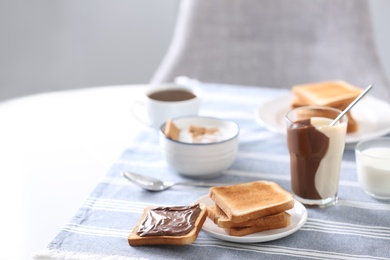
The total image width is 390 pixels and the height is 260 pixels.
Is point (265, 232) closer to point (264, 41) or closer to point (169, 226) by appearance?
point (169, 226)

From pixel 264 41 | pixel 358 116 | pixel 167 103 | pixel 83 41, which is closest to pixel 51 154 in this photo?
pixel 167 103

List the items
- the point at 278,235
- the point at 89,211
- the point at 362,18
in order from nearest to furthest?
1. the point at 278,235
2. the point at 89,211
3. the point at 362,18

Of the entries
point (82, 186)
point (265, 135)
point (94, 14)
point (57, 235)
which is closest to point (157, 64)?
point (94, 14)

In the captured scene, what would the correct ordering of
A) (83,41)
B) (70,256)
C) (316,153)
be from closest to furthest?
(70,256) < (316,153) < (83,41)

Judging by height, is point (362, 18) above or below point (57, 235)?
above

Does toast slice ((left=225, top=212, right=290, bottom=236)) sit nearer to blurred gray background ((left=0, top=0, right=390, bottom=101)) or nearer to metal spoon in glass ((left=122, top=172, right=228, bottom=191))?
metal spoon in glass ((left=122, top=172, right=228, bottom=191))

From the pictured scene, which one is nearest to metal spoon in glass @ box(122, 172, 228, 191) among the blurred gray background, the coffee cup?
the coffee cup

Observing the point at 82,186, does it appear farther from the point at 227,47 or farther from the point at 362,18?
the point at 362,18
